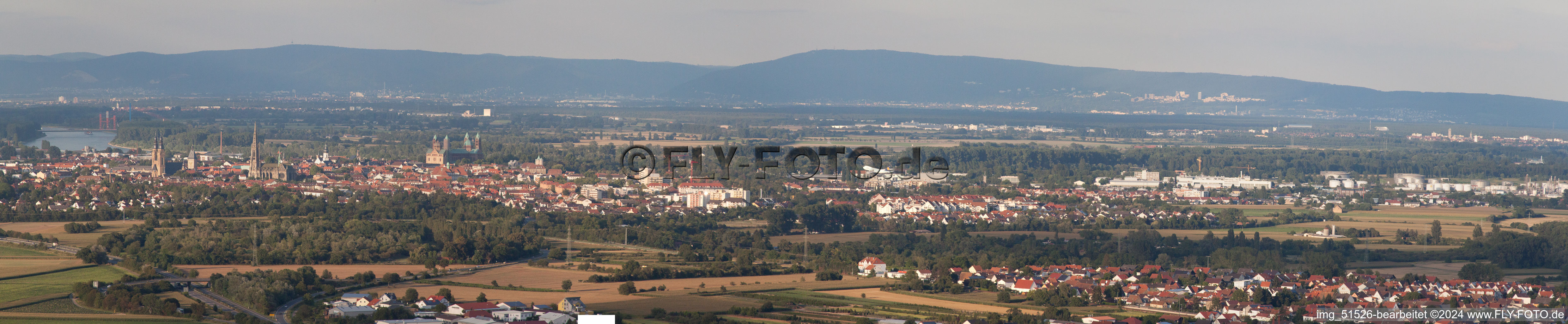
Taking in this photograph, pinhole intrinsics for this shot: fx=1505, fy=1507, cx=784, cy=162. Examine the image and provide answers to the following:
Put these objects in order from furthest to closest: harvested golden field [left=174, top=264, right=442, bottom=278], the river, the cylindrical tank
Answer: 1. the river
2. the cylindrical tank
3. harvested golden field [left=174, top=264, right=442, bottom=278]

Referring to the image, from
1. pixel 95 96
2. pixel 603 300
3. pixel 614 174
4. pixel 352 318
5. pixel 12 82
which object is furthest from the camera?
pixel 12 82

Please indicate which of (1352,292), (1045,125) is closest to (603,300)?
(1352,292)

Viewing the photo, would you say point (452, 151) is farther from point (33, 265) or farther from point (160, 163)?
point (33, 265)

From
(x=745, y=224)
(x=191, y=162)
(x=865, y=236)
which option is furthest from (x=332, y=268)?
(x=191, y=162)

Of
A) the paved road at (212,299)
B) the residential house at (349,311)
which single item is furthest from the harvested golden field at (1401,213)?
the paved road at (212,299)

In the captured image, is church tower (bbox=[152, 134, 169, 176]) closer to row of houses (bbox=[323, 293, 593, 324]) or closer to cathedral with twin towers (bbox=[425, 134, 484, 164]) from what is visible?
cathedral with twin towers (bbox=[425, 134, 484, 164])

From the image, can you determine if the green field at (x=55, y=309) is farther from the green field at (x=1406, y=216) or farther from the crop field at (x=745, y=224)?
the green field at (x=1406, y=216)

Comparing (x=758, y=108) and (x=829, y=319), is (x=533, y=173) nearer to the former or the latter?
(x=829, y=319)
